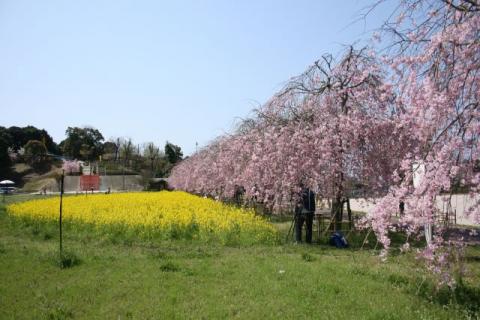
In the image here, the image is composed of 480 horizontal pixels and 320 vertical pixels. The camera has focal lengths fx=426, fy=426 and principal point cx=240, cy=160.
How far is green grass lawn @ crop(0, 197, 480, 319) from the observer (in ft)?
17.5

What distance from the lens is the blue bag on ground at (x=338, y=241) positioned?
11.4 metres

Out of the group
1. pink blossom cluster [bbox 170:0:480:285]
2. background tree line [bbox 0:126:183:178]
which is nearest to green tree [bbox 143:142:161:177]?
background tree line [bbox 0:126:183:178]

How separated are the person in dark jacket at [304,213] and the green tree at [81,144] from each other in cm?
7568

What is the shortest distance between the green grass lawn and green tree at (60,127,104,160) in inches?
3056

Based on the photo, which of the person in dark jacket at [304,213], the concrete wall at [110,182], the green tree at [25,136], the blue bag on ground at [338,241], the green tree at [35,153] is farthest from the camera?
the green tree at [25,136]

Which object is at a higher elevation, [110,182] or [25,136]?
[25,136]

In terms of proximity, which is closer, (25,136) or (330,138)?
(330,138)

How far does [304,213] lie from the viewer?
12039 mm

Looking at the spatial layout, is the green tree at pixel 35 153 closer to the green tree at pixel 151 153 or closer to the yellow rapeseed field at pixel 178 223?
the green tree at pixel 151 153

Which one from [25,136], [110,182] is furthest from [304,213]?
[25,136]

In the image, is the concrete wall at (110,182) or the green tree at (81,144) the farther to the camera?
the green tree at (81,144)

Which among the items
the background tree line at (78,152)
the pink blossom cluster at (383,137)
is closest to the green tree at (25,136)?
the background tree line at (78,152)

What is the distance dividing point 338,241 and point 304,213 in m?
1.22

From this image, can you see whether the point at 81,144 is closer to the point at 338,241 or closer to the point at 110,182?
the point at 110,182
